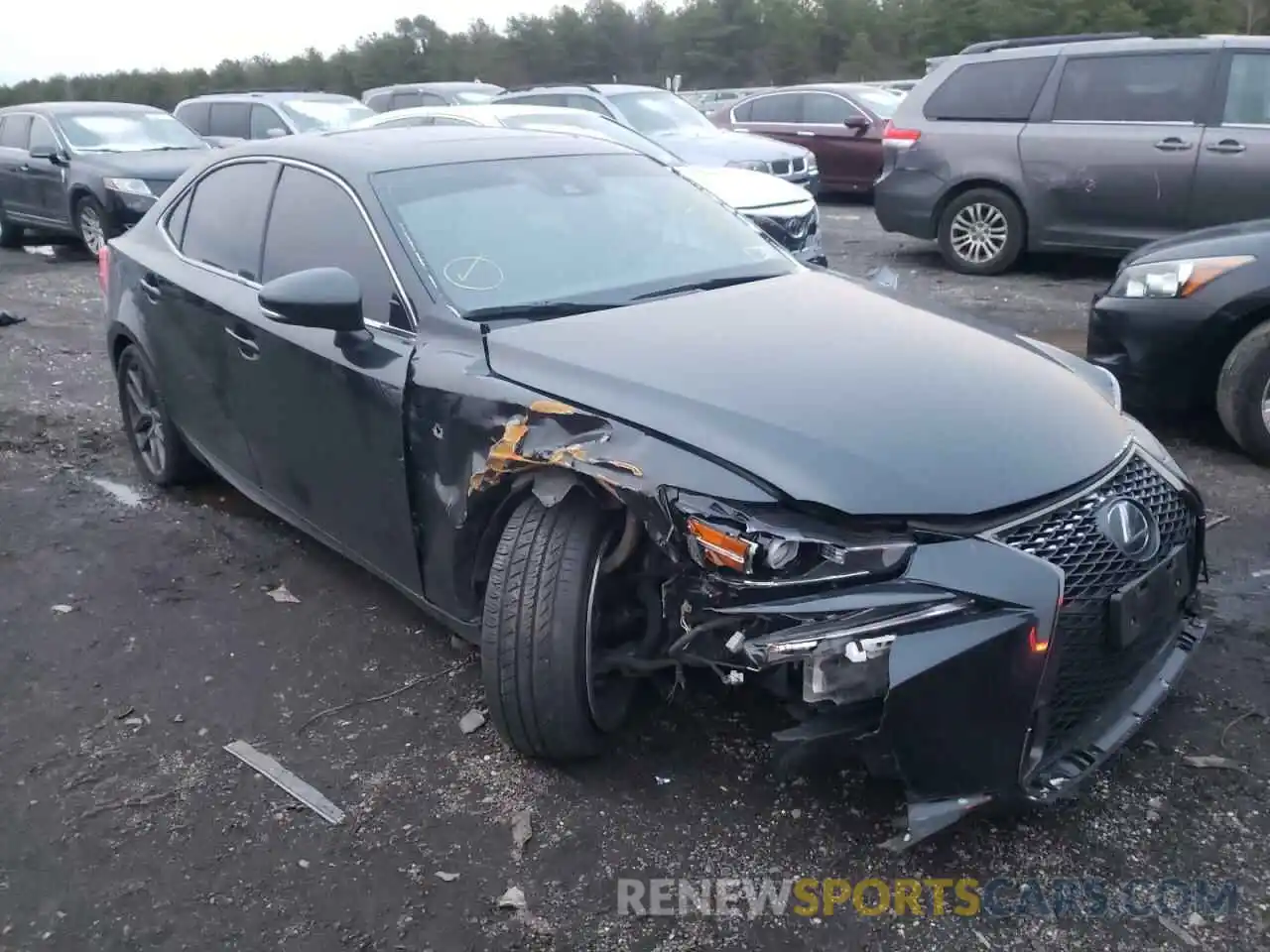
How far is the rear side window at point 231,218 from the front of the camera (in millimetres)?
4348

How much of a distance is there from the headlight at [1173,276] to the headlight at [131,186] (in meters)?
9.43

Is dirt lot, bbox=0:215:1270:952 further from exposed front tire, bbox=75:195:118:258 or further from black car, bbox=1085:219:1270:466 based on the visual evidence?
exposed front tire, bbox=75:195:118:258

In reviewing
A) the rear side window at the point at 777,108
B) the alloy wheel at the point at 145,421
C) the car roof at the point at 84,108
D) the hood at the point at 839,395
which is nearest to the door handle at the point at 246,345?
the alloy wheel at the point at 145,421

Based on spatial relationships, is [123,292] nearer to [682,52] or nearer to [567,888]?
[567,888]

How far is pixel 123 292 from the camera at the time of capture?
17.1ft

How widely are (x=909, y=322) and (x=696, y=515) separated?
1.24 meters

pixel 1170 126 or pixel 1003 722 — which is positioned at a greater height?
pixel 1170 126

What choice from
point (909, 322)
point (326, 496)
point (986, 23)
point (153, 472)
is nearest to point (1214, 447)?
point (909, 322)

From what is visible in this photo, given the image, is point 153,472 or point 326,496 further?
point 153,472

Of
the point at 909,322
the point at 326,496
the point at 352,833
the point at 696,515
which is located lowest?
the point at 352,833

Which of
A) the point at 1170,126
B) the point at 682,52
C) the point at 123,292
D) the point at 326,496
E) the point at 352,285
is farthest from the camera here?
the point at 682,52

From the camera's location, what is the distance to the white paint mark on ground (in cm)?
539

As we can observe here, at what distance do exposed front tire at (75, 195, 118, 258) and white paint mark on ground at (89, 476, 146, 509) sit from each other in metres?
6.93

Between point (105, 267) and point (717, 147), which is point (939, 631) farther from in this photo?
point (717, 147)
